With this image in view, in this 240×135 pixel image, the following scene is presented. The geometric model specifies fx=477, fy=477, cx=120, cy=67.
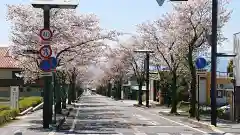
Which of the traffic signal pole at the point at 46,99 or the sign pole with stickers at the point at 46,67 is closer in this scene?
the sign pole with stickers at the point at 46,67

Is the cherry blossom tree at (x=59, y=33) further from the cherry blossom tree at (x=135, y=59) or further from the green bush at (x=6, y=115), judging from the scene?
the cherry blossom tree at (x=135, y=59)

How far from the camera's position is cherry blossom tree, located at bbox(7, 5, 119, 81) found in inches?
1096

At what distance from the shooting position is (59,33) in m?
27.8

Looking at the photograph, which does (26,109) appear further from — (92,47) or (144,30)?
(144,30)

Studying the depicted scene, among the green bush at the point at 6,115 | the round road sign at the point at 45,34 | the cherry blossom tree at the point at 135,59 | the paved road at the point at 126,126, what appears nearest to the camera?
the round road sign at the point at 45,34

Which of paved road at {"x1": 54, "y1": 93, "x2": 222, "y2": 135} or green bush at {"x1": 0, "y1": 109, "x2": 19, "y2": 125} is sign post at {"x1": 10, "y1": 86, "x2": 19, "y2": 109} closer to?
green bush at {"x1": 0, "y1": 109, "x2": 19, "y2": 125}

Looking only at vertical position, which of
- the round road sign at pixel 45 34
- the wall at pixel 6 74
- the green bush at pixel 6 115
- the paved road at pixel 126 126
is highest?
the round road sign at pixel 45 34

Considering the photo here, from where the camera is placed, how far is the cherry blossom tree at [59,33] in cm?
2783

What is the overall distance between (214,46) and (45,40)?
855 centimetres

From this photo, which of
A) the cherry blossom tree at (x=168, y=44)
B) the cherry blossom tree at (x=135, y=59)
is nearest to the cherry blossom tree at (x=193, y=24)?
the cherry blossom tree at (x=168, y=44)

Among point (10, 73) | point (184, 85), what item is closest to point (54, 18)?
point (184, 85)

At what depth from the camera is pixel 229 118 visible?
99.5ft

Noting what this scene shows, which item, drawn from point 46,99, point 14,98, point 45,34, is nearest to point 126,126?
point 46,99

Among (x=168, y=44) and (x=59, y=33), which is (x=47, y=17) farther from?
(x=168, y=44)
